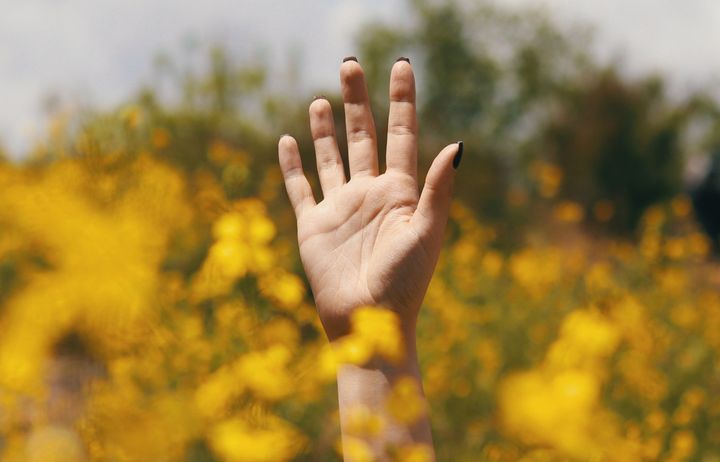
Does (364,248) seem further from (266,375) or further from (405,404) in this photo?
(405,404)

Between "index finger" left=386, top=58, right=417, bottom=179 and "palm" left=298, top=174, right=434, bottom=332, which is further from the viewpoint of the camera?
"index finger" left=386, top=58, right=417, bottom=179

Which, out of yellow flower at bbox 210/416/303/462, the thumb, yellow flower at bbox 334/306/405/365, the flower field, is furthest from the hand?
yellow flower at bbox 210/416/303/462

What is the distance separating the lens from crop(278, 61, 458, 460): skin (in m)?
1.74

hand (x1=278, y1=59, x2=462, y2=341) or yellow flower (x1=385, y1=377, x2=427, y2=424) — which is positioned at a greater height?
hand (x1=278, y1=59, x2=462, y2=341)

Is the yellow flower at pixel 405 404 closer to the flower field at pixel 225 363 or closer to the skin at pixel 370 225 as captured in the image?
the flower field at pixel 225 363

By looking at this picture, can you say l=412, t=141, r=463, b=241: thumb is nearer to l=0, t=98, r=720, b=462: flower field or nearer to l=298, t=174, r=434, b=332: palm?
l=298, t=174, r=434, b=332: palm

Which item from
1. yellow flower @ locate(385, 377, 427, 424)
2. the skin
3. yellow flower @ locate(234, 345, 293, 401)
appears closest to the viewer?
yellow flower @ locate(385, 377, 427, 424)

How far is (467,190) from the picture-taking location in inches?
450

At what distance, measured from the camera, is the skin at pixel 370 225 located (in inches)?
68.6

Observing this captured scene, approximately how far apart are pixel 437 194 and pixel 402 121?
0.85 ft

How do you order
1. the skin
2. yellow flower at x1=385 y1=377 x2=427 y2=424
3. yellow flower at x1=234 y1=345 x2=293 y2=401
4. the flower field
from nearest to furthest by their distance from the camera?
yellow flower at x1=385 y1=377 x2=427 y2=424 → the flower field → yellow flower at x1=234 y1=345 x2=293 y2=401 → the skin

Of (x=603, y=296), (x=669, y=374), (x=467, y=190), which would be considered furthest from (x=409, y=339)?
(x=467, y=190)

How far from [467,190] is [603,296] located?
20.5 ft

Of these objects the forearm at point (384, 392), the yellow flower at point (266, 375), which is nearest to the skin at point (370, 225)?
the forearm at point (384, 392)
